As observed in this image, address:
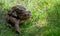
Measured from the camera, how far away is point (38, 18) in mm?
4195

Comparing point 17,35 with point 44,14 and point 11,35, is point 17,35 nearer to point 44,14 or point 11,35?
point 11,35

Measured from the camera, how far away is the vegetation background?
3914 mm

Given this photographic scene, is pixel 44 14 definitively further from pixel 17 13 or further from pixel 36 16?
pixel 17 13

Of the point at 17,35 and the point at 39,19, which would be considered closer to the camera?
the point at 17,35

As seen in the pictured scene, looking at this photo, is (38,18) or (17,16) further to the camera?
(38,18)

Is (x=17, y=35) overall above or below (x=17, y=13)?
below

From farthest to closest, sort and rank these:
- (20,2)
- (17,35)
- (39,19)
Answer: (20,2)
(39,19)
(17,35)

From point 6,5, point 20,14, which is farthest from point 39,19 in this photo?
point 6,5

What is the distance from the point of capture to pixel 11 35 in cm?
385

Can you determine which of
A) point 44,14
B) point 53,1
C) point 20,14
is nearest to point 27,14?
point 20,14

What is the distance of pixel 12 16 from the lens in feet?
13.1

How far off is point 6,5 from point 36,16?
62 centimetres

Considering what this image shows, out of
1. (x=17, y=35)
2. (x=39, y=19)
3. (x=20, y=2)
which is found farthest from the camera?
(x=20, y=2)

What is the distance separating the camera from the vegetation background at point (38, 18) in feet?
12.8
